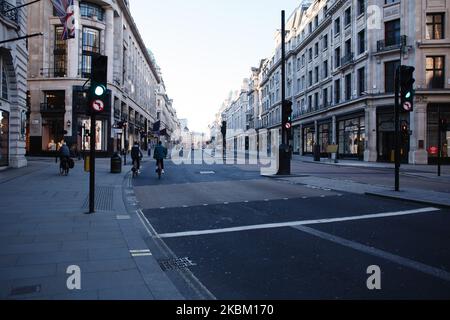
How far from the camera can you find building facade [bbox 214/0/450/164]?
98.6 ft

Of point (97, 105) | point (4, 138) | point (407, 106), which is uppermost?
point (407, 106)

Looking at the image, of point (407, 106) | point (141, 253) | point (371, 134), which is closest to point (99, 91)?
point (141, 253)

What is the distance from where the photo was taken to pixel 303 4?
57562mm

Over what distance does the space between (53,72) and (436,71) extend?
35949 millimetres

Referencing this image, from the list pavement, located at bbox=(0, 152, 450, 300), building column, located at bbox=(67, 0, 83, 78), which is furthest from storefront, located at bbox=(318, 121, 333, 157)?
pavement, located at bbox=(0, 152, 450, 300)

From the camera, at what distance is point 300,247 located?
552cm

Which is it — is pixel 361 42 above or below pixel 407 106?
above

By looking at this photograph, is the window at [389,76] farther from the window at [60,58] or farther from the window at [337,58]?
the window at [60,58]

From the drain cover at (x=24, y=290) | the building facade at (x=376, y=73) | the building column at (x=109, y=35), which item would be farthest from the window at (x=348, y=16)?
the drain cover at (x=24, y=290)

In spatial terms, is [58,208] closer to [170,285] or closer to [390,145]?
[170,285]

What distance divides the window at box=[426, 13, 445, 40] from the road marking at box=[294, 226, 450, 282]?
30.7 meters

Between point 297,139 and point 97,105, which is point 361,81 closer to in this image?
point 297,139
